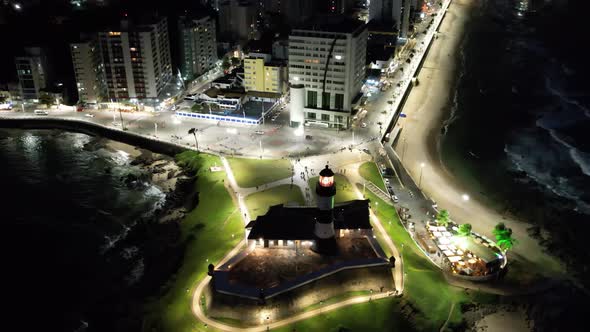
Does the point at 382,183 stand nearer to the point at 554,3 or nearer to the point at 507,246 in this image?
the point at 507,246

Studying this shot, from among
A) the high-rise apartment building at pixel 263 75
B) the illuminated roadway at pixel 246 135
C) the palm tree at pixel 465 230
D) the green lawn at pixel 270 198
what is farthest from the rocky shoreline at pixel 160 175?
the palm tree at pixel 465 230

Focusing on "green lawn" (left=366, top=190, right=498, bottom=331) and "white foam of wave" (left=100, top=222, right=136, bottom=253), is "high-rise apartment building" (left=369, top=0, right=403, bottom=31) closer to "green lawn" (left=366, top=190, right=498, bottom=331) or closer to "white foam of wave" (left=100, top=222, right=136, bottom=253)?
"green lawn" (left=366, top=190, right=498, bottom=331)

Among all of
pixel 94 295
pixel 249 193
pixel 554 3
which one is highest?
pixel 554 3

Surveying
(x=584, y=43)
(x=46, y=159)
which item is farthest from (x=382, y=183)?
(x=584, y=43)

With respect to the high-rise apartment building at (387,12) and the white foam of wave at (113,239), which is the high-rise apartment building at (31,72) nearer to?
the white foam of wave at (113,239)

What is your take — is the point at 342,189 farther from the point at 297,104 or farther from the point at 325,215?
the point at 297,104

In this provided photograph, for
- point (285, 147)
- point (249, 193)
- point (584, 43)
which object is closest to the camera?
point (249, 193)
